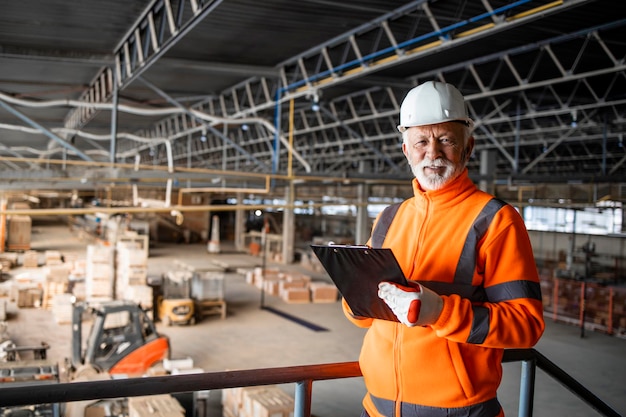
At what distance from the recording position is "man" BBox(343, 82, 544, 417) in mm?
1861

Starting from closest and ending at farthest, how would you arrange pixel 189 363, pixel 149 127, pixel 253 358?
pixel 189 363 → pixel 253 358 → pixel 149 127

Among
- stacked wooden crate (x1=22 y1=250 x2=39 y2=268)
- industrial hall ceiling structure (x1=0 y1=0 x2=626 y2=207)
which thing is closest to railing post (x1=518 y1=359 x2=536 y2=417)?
industrial hall ceiling structure (x1=0 y1=0 x2=626 y2=207)

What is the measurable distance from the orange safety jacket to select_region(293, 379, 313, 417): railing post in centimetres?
30

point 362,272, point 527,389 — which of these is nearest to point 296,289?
point 527,389

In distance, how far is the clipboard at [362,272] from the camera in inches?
72.4

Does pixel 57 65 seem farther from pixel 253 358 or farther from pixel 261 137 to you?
pixel 261 137

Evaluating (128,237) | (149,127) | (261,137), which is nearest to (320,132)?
(261,137)

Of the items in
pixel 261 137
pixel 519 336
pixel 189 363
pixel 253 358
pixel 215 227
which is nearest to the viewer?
pixel 519 336

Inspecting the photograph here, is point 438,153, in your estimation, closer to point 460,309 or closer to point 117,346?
point 460,309

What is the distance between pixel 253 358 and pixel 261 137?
1351cm

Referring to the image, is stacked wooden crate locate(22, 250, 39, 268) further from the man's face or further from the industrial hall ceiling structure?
the man's face

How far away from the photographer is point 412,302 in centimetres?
176

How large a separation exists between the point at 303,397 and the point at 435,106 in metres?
1.31

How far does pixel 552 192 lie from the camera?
1791 centimetres
